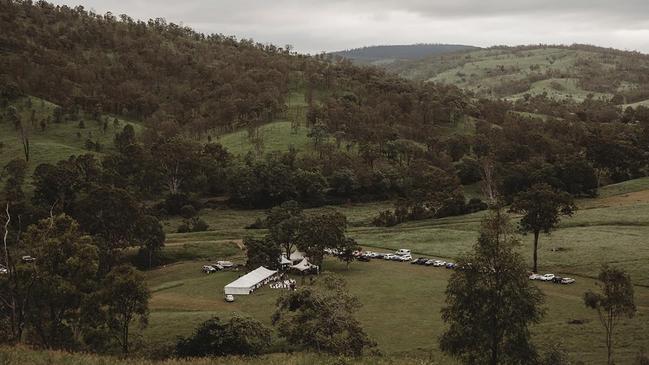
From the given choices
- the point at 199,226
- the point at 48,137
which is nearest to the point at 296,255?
the point at 199,226

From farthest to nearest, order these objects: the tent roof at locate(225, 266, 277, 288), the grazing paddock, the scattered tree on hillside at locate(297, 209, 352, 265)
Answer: the scattered tree on hillside at locate(297, 209, 352, 265) → the tent roof at locate(225, 266, 277, 288) → the grazing paddock

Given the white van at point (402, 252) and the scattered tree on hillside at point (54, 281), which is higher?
the scattered tree on hillside at point (54, 281)

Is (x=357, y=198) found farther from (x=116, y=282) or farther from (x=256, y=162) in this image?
(x=116, y=282)

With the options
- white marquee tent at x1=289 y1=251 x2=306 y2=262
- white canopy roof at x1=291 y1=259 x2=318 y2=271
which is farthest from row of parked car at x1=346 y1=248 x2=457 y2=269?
white marquee tent at x1=289 y1=251 x2=306 y2=262

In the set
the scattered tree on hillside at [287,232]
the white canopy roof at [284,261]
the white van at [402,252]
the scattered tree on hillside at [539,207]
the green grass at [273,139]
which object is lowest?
the white van at [402,252]

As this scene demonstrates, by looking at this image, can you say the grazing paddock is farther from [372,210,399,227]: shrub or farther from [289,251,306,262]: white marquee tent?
[372,210,399,227]: shrub

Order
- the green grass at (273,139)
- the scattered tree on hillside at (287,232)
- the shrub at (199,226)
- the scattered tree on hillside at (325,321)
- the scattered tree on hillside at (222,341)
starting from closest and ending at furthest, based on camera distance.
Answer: the scattered tree on hillside at (325,321) < the scattered tree on hillside at (222,341) < the scattered tree on hillside at (287,232) < the shrub at (199,226) < the green grass at (273,139)

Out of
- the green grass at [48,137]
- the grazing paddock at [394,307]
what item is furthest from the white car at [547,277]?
the green grass at [48,137]

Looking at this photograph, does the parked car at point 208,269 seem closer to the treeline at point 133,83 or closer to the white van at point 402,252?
the white van at point 402,252

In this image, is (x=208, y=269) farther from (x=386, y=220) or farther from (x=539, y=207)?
(x=539, y=207)
